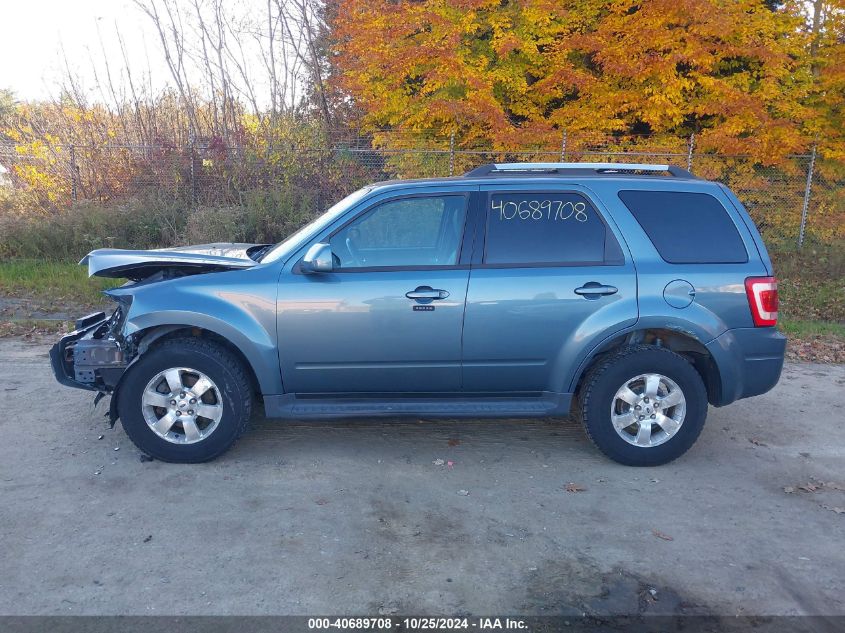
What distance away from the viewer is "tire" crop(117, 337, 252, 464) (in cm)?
450

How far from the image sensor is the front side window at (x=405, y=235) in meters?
4.71

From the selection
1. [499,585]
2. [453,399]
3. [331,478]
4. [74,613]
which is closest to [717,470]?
[453,399]

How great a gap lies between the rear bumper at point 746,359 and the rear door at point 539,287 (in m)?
0.68

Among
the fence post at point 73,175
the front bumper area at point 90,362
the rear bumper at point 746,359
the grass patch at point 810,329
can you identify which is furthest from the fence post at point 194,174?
the rear bumper at point 746,359

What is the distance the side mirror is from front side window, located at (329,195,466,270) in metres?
0.15

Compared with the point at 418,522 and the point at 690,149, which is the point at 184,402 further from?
the point at 690,149

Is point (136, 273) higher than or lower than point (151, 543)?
higher

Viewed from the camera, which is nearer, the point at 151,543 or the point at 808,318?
the point at 151,543

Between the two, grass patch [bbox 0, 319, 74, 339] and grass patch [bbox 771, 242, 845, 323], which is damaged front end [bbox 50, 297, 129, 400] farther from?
grass patch [bbox 771, 242, 845, 323]

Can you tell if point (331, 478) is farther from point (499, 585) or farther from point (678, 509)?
point (678, 509)

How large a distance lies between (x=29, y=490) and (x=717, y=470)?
4.52 m

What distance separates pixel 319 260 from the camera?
4.45 meters

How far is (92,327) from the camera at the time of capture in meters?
5.16

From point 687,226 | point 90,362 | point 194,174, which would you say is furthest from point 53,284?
point 687,226
